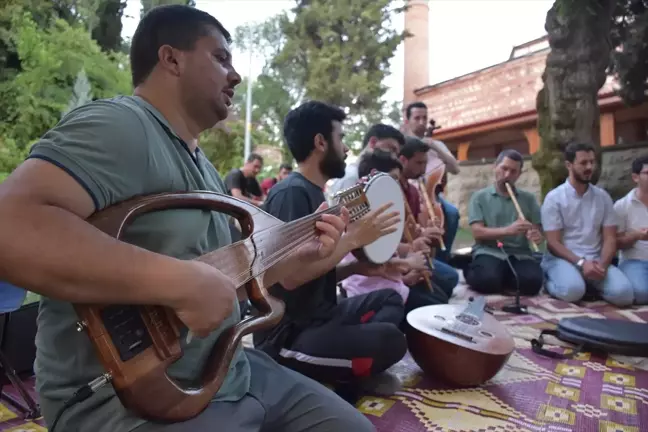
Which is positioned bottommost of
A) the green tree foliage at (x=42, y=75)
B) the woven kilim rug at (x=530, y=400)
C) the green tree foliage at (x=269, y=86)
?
the woven kilim rug at (x=530, y=400)

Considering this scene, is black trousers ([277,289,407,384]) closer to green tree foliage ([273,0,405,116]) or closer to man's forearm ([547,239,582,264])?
man's forearm ([547,239,582,264])

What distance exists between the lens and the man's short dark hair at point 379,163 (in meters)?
3.20

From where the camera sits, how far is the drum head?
234 centimetres

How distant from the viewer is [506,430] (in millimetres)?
2059

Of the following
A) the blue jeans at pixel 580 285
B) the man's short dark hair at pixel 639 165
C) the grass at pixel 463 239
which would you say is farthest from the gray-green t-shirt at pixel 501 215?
the grass at pixel 463 239

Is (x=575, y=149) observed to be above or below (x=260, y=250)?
above

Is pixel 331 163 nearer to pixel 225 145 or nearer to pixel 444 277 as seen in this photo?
pixel 444 277

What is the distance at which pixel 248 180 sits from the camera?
25.0ft

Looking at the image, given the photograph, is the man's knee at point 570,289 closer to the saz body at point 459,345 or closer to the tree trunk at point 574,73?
the saz body at point 459,345

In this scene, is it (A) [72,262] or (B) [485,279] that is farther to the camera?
→ (B) [485,279]

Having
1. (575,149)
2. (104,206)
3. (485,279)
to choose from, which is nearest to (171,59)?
(104,206)

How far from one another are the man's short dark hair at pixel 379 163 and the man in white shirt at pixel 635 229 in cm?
280

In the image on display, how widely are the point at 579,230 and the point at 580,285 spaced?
1.93ft

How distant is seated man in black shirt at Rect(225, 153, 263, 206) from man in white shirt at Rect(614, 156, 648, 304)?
15.1 feet
